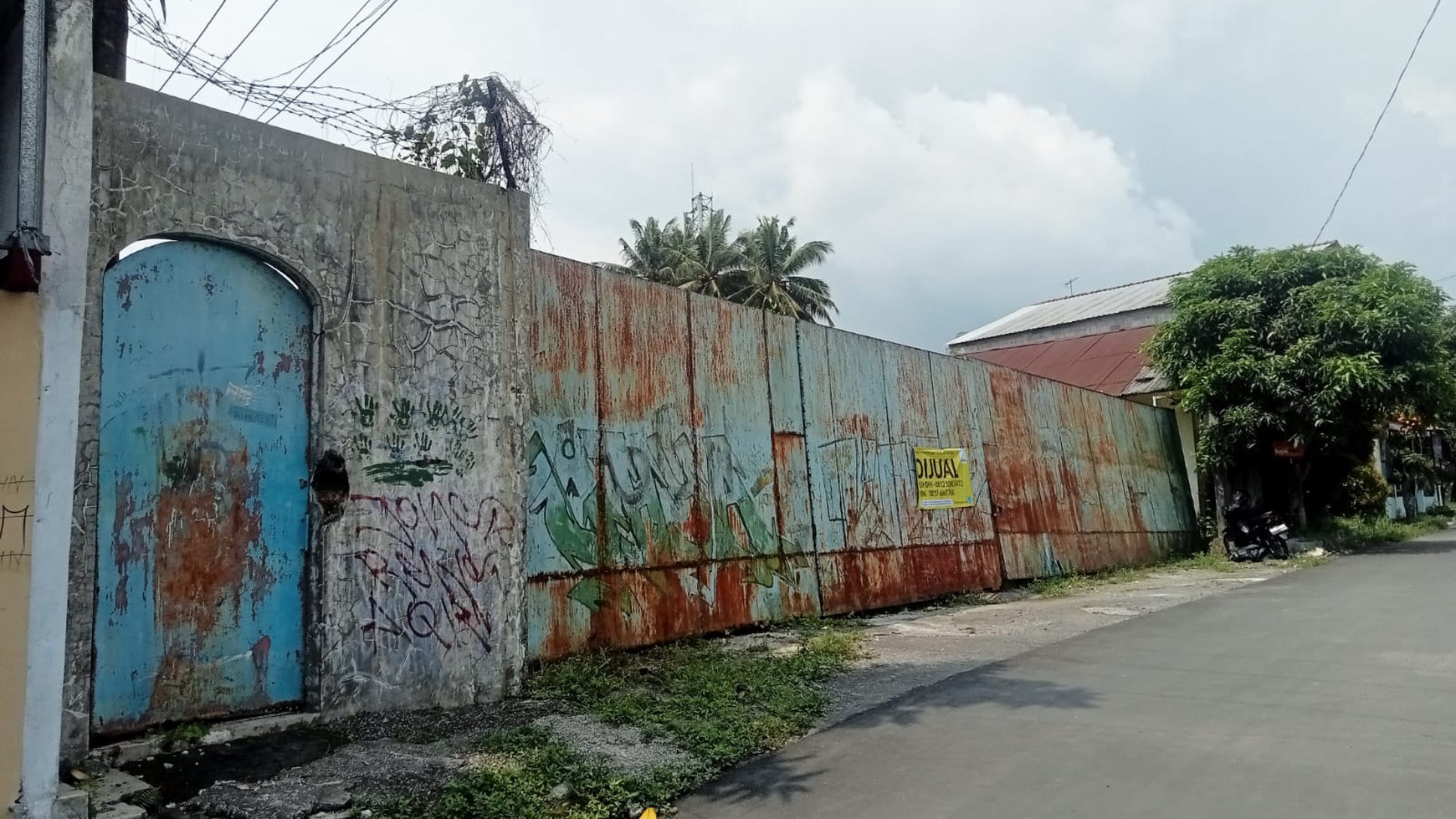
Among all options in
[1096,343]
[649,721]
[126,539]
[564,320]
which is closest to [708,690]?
[649,721]

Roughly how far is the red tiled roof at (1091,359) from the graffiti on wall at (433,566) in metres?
16.7

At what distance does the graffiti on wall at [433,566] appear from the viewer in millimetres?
5320

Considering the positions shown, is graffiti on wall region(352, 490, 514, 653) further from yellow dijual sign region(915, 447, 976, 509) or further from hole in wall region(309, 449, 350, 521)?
yellow dijual sign region(915, 447, 976, 509)

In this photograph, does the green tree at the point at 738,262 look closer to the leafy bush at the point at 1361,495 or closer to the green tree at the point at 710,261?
the green tree at the point at 710,261

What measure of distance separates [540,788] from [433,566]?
5.89 ft

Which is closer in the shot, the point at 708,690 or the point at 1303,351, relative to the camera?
the point at 708,690

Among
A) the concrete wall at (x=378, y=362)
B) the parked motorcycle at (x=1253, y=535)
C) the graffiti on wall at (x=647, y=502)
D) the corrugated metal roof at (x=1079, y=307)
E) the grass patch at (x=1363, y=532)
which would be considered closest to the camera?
the concrete wall at (x=378, y=362)

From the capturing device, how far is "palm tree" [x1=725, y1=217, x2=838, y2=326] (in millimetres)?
30141

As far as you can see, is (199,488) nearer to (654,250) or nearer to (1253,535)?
(1253,535)

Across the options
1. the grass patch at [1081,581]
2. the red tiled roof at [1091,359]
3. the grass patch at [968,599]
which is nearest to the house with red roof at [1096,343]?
the red tiled roof at [1091,359]

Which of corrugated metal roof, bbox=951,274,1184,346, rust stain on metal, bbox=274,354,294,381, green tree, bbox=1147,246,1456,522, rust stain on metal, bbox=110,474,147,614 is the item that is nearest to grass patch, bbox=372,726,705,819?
rust stain on metal, bbox=110,474,147,614

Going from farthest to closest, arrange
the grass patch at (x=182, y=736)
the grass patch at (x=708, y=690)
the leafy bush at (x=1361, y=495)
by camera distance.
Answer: the leafy bush at (x=1361, y=495) → the grass patch at (x=708, y=690) → the grass patch at (x=182, y=736)

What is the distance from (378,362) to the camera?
216 inches

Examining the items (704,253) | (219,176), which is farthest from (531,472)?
(704,253)
